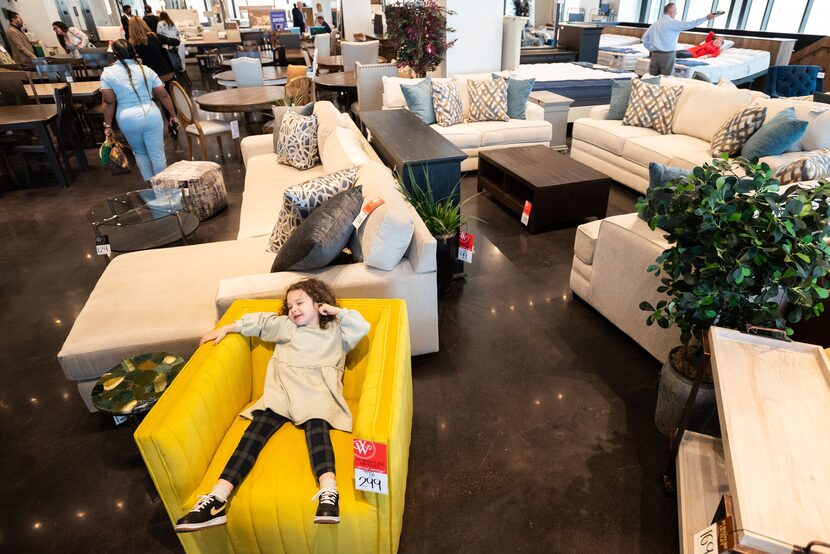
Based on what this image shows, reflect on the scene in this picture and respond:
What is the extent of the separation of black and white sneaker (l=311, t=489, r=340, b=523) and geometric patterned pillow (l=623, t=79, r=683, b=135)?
14.7 ft

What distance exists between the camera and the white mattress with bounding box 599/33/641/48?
9602mm

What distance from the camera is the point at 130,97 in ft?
12.5

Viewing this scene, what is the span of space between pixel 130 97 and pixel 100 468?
3.07m

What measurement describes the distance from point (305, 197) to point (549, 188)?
1.99m

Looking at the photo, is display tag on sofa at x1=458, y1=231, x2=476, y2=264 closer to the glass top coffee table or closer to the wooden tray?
the wooden tray

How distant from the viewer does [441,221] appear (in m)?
2.67

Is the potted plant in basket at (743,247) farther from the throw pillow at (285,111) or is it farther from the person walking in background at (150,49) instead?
the person walking in background at (150,49)

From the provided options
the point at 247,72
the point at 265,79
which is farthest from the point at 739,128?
the point at 265,79

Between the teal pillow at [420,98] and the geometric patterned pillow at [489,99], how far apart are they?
18.0 inches

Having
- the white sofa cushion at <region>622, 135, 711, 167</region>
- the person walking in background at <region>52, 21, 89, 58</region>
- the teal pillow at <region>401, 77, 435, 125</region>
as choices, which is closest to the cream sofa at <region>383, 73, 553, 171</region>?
the teal pillow at <region>401, 77, 435, 125</region>

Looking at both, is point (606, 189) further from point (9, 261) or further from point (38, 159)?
point (38, 159)

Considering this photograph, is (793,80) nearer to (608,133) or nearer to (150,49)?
(608,133)

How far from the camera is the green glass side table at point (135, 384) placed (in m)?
1.68

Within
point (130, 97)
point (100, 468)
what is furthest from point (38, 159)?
point (100, 468)
